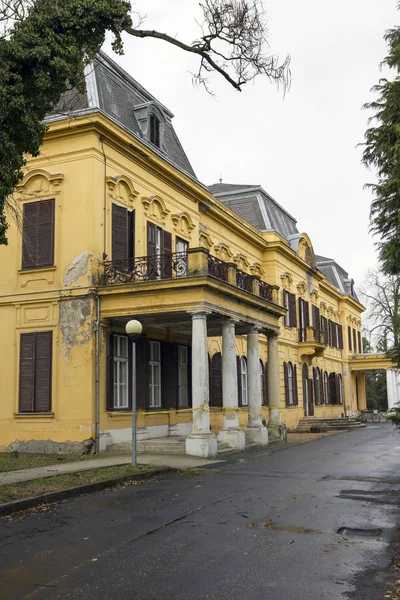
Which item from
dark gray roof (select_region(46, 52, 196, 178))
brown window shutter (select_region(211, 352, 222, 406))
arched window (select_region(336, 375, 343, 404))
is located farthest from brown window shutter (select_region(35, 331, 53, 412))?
arched window (select_region(336, 375, 343, 404))

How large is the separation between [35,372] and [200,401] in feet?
15.5

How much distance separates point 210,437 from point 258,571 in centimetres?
1035

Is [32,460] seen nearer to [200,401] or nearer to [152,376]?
[200,401]

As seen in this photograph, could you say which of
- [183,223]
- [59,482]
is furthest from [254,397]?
[59,482]

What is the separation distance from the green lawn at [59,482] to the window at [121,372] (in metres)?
4.25

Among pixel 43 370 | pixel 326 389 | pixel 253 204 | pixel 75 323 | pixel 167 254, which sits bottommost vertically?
pixel 326 389

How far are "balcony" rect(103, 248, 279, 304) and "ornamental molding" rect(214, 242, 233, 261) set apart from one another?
261 inches

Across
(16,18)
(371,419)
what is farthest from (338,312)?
(16,18)

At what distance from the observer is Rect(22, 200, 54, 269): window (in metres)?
17.3

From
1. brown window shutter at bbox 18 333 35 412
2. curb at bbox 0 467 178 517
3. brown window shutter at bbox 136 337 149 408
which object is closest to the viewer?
curb at bbox 0 467 178 517

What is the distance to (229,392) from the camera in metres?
17.5

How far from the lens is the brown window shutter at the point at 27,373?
16844mm

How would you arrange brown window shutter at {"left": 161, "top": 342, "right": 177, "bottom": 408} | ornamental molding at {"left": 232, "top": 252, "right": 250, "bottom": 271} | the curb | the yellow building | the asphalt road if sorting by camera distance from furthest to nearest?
ornamental molding at {"left": 232, "top": 252, "right": 250, "bottom": 271} → brown window shutter at {"left": 161, "top": 342, "right": 177, "bottom": 408} → the yellow building → the curb → the asphalt road

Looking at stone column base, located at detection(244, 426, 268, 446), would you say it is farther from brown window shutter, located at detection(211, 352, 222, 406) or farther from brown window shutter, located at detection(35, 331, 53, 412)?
brown window shutter, located at detection(35, 331, 53, 412)
